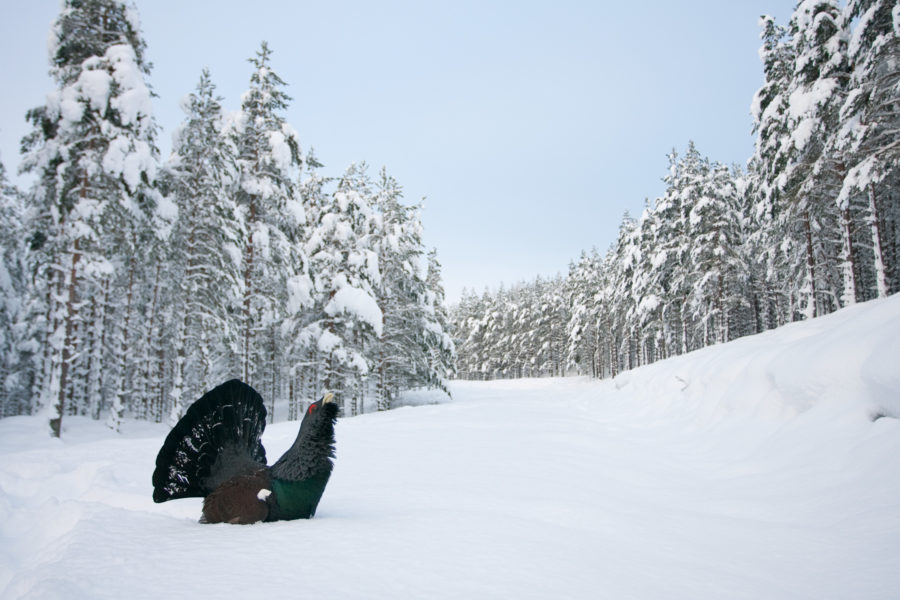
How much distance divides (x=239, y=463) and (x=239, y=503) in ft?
1.52

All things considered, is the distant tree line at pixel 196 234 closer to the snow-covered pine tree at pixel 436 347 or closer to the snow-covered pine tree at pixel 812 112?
the snow-covered pine tree at pixel 436 347

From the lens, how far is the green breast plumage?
10.4ft

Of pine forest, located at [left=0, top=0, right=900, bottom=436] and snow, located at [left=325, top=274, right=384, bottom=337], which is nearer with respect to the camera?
pine forest, located at [left=0, top=0, right=900, bottom=436]

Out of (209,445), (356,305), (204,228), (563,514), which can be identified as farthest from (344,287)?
(563,514)

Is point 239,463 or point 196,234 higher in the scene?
point 196,234

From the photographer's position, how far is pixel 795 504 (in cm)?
398

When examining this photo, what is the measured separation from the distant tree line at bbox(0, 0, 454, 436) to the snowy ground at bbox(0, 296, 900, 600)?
29.3 ft

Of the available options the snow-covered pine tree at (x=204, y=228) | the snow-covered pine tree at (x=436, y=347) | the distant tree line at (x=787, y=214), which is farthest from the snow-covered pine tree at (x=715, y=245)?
the snow-covered pine tree at (x=204, y=228)

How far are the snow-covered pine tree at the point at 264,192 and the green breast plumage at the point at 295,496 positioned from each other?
13849 mm

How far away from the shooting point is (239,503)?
3.18 meters

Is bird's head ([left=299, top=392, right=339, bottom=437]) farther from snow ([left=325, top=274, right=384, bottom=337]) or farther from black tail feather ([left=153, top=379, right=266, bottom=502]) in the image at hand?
snow ([left=325, top=274, right=384, bottom=337])

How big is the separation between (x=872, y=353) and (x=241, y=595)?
6331 millimetres

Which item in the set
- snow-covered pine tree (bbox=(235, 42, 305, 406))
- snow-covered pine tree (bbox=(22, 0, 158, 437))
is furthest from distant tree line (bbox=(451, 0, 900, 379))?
snow-covered pine tree (bbox=(22, 0, 158, 437))

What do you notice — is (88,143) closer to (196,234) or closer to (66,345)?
(196,234)
